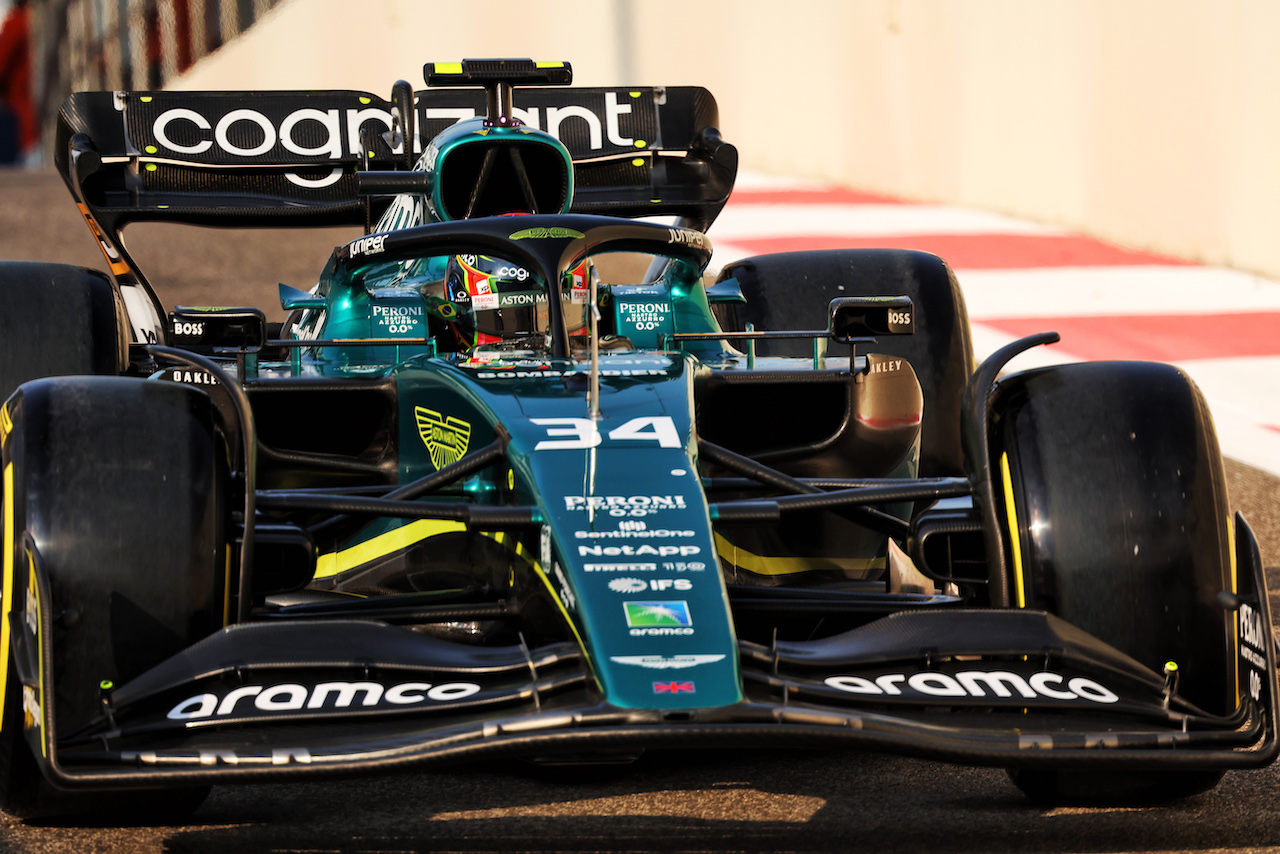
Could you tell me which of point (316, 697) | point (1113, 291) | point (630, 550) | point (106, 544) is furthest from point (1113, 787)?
point (1113, 291)

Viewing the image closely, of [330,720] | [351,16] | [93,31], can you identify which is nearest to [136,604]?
[330,720]

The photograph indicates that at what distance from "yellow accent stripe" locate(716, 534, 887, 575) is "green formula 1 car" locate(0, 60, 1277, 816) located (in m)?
0.01

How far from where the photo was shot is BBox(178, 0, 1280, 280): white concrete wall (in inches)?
446

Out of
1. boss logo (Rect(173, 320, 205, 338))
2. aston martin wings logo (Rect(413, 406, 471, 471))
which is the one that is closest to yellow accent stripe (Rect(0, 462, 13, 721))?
boss logo (Rect(173, 320, 205, 338))

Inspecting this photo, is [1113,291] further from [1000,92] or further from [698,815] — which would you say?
[698,815]

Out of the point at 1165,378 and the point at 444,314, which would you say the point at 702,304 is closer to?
the point at 444,314

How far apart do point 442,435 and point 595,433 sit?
24.5 inches

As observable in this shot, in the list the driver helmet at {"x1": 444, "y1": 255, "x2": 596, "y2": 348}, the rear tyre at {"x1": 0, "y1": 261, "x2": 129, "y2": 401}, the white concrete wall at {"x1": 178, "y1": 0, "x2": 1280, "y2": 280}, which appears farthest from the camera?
the white concrete wall at {"x1": 178, "y1": 0, "x2": 1280, "y2": 280}

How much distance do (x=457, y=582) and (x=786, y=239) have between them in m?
8.47

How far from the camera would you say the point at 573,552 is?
3.43 metres

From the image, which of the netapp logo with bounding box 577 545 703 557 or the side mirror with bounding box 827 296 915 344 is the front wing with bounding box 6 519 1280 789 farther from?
the side mirror with bounding box 827 296 915 344

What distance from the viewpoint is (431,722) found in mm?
3143

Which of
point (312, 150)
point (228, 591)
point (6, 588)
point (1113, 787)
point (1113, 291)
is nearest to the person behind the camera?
point (6, 588)

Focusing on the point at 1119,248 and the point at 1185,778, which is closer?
the point at 1185,778
